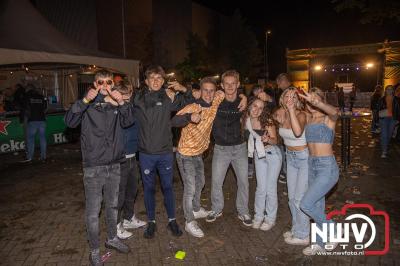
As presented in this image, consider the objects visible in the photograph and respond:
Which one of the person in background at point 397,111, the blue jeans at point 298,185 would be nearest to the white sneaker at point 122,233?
the blue jeans at point 298,185

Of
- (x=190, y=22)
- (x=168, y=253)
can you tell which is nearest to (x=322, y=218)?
(x=168, y=253)

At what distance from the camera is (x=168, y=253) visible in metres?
4.30

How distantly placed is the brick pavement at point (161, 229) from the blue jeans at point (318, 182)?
2.00 feet

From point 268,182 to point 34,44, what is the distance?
965 centimetres

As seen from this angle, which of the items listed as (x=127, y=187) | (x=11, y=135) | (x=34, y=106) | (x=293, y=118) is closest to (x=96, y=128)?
(x=127, y=187)

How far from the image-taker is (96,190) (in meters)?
3.85

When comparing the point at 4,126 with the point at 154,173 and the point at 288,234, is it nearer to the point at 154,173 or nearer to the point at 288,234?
the point at 154,173

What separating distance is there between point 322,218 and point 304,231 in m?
0.44

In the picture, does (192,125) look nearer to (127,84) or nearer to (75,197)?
(127,84)

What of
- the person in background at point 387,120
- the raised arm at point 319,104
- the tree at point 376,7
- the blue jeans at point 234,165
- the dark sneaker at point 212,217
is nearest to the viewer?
the raised arm at point 319,104

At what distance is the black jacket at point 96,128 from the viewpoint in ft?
12.3

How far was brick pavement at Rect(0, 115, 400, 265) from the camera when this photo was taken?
13.6 feet

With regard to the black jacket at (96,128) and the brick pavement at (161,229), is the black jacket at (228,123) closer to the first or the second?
the brick pavement at (161,229)

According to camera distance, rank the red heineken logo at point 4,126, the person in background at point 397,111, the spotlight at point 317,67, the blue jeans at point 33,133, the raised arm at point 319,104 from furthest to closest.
→ the spotlight at point 317,67, the red heineken logo at point 4,126, the blue jeans at point 33,133, the person in background at point 397,111, the raised arm at point 319,104
